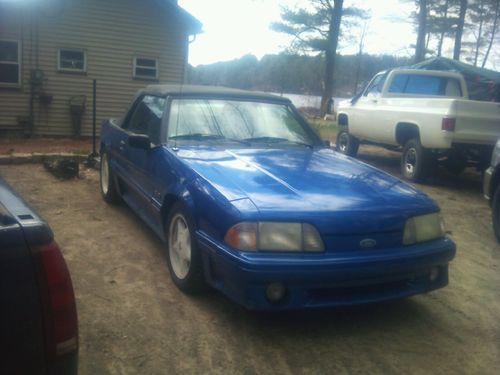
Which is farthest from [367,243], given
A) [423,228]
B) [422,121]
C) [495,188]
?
[422,121]

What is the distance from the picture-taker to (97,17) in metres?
15.4

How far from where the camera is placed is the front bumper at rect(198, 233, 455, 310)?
312 cm

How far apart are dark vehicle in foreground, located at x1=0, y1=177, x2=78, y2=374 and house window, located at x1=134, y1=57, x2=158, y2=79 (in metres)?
15.0

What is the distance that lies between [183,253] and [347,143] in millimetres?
8017

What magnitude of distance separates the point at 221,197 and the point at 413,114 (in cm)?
614

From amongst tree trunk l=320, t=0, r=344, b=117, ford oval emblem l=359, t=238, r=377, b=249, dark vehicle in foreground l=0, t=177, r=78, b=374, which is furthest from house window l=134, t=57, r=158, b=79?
dark vehicle in foreground l=0, t=177, r=78, b=374

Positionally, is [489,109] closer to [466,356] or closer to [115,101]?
[466,356]

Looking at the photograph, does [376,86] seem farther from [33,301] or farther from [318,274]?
[33,301]

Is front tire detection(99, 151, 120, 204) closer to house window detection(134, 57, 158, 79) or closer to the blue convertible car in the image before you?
the blue convertible car

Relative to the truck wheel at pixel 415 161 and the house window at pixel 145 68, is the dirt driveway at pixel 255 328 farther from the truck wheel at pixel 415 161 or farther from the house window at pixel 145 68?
the house window at pixel 145 68

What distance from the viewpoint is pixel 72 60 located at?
15.4m

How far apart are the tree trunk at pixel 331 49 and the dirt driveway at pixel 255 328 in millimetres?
22062

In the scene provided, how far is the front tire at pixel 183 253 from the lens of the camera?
3.70 m

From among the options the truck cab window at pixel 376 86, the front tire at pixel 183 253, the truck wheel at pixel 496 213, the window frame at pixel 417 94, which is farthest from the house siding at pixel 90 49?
the front tire at pixel 183 253
